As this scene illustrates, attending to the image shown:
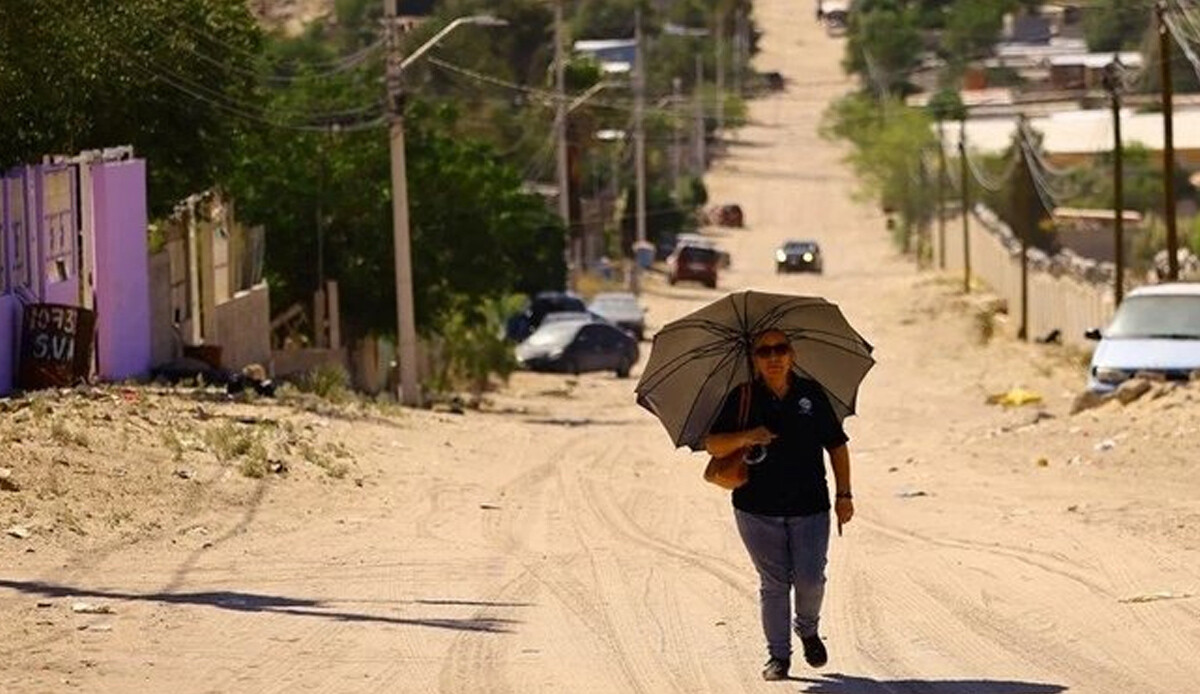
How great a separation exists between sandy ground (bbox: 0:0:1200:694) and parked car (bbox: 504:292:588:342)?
1102 inches

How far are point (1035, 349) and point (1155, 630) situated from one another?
45980 millimetres

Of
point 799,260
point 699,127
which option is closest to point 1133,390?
point 799,260

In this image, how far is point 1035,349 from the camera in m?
60.0

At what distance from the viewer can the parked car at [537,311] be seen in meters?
64.4

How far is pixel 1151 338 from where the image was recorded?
35.0 metres

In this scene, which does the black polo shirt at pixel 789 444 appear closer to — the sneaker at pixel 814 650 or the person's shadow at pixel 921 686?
the sneaker at pixel 814 650

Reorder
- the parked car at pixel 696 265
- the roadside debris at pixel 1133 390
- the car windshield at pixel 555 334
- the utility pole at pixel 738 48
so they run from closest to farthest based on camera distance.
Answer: the roadside debris at pixel 1133 390, the car windshield at pixel 555 334, the parked car at pixel 696 265, the utility pole at pixel 738 48

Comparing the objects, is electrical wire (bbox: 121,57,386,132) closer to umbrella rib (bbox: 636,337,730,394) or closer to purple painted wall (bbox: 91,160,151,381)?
purple painted wall (bbox: 91,160,151,381)

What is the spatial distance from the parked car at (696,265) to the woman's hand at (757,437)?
3065 inches

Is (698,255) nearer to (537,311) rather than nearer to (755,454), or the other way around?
(537,311)

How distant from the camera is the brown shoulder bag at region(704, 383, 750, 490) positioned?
42.2 feet

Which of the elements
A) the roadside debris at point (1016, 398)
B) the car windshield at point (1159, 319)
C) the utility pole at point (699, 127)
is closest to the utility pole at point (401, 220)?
the roadside debris at point (1016, 398)

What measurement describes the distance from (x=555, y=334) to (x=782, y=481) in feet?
145

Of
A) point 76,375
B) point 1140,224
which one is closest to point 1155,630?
point 76,375
